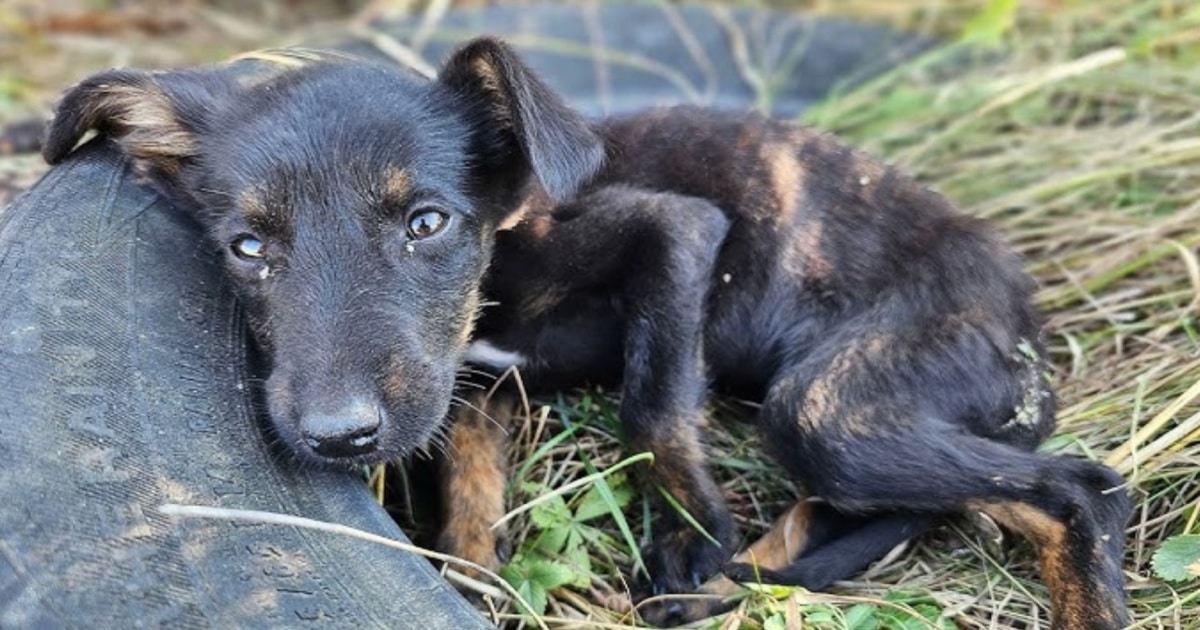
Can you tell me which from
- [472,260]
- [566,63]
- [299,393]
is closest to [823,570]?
[472,260]

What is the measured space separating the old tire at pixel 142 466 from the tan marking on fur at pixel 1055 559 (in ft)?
4.98

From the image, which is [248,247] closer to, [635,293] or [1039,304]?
[635,293]

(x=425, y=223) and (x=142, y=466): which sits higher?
(x=425, y=223)

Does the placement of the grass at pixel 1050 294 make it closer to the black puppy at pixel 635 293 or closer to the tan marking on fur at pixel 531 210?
the black puppy at pixel 635 293

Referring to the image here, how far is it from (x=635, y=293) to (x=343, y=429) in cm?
120

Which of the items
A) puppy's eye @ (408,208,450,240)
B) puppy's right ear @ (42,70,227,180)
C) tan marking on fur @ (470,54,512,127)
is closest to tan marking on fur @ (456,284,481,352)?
puppy's eye @ (408,208,450,240)

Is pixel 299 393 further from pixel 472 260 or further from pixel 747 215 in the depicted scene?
pixel 747 215

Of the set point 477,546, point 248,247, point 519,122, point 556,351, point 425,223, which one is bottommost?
point 477,546

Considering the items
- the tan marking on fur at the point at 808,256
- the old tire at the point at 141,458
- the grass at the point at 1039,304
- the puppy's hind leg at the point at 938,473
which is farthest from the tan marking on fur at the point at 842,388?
the old tire at the point at 141,458

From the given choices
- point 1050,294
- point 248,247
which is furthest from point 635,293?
point 1050,294

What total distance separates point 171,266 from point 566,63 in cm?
399

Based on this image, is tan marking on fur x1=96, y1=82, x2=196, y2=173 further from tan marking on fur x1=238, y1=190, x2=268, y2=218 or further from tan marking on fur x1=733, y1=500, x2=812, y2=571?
tan marking on fur x1=733, y1=500, x2=812, y2=571

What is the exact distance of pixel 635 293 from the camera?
3.89 metres

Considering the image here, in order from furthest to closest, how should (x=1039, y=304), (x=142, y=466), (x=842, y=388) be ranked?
(x=1039, y=304) < (x=842, y=388) < (x=142, y=466)
